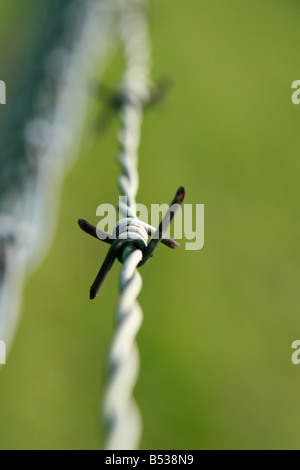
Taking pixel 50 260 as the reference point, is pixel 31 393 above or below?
below

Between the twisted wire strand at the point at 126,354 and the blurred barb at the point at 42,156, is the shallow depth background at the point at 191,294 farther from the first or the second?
the twisted wire strand at the point at 126,354

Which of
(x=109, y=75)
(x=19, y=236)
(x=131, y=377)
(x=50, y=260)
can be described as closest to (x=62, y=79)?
(x=19, y=236)

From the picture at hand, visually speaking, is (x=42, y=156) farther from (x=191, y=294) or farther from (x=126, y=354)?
(x=191, y=294)

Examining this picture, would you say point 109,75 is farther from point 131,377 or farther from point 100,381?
point 131,377

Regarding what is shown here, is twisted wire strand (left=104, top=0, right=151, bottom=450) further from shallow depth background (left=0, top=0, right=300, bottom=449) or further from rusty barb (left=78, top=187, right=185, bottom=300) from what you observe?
shallow depth background (left=0, top=0, right=300, bottom=449)

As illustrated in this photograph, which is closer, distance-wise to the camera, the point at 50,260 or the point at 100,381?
the point at 100,381

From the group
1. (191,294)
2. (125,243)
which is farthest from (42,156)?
(191,294)

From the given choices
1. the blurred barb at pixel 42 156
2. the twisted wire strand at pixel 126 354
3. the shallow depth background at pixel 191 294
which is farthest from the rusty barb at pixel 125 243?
the shallow depth background at pixel 191 294
